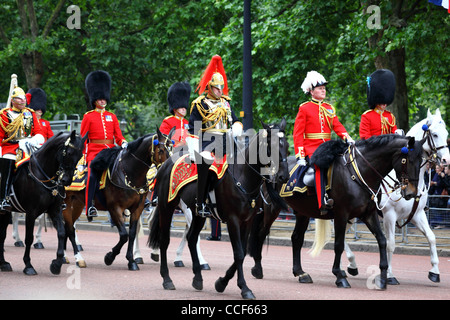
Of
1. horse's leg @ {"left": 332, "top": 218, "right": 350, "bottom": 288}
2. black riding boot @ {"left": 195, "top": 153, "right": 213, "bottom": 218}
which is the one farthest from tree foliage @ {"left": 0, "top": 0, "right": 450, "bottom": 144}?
black riding boot @ {"left": 195, "top": 153, "right": 213, "bottom": 218}

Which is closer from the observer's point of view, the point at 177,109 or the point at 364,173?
the point at 364,173

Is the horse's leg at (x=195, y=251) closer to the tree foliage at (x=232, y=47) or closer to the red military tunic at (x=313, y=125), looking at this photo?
the red military tunic at (x=313, y=125)

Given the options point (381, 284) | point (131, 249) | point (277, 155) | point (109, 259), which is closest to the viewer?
→ point (277, 155)

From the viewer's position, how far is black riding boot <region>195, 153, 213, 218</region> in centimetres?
976

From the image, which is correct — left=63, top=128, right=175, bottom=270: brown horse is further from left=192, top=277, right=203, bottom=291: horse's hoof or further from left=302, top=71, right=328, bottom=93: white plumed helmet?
left=192, top=277, right=203, bottom=291: horse's hoof

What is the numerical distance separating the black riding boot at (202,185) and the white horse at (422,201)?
2.80 m

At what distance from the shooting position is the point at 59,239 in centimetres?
1179

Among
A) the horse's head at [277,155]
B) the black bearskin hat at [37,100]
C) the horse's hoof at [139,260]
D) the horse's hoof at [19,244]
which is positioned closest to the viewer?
the horse's head at [277,155]

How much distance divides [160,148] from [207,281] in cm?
253

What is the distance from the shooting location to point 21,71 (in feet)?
98.3

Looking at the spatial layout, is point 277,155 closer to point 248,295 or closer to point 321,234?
point 248,295

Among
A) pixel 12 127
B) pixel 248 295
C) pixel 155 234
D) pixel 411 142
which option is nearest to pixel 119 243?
pixel 155 234

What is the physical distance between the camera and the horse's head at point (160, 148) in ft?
41.3

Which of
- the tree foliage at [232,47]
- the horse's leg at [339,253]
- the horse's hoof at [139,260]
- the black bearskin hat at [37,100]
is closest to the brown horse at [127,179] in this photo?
the horse's hoof at [139,260]
